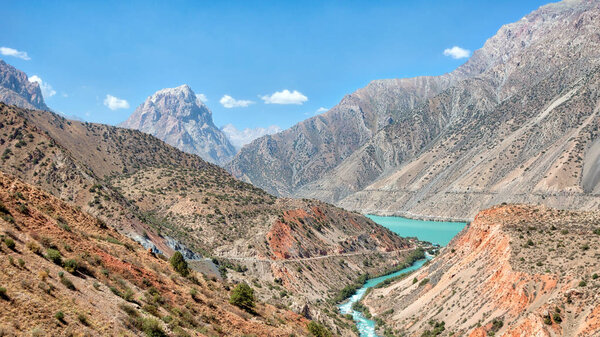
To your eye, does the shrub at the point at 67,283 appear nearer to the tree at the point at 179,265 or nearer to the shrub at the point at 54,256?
the shrub at the point at 54,256

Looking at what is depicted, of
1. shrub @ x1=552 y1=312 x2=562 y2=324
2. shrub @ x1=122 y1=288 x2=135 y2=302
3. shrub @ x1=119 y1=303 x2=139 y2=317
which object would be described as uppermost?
shrub @ x1=122 y1=288 x2=135 y2=302

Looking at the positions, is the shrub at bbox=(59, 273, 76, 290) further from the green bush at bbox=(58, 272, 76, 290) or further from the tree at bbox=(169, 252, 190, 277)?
the tree at bbox=(169, 252, 190, 277)

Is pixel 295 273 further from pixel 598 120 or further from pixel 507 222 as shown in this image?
pixel 598 120

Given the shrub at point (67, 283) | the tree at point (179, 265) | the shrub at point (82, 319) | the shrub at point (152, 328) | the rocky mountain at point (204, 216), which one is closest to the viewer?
the shrub at point (82, 319)

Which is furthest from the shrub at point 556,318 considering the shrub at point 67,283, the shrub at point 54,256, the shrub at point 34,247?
the shrub at point 34,247

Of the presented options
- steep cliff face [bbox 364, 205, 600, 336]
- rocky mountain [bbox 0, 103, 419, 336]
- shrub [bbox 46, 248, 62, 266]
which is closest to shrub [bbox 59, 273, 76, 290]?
shrub [bbox 46, 248, 62, 266]

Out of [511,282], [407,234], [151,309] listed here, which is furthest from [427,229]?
[151,309]
